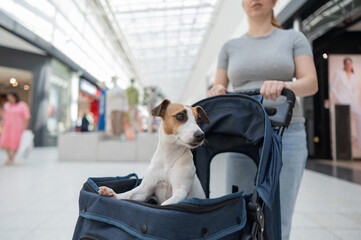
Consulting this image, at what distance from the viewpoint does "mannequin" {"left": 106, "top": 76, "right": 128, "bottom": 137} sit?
608 centimetres

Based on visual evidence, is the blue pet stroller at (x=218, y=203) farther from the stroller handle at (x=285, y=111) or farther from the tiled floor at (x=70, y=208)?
the tiled floor at (x=70, y=208)

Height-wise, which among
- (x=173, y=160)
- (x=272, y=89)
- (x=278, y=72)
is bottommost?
(x=173, y=160)

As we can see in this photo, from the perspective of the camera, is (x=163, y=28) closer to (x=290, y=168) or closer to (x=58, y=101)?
(x=58, y=101)

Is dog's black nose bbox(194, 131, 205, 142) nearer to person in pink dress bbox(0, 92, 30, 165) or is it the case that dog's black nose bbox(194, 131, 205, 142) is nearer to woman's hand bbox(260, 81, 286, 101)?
woman's hand bbox(260, 81, 286, 101)

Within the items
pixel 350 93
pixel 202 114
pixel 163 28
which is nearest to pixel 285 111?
pixel 202 114

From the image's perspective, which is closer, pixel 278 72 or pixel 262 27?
pixel 278 72

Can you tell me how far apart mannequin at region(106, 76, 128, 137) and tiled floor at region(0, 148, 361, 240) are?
269cm

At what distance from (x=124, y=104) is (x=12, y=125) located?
2.45 meters

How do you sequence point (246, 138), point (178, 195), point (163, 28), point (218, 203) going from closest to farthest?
1. point (218, 203)
2. point (178, 195)
3. point (246, 138)
4. point (163, 28)

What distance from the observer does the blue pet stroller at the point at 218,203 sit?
640 millimetres

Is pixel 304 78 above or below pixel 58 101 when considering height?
below

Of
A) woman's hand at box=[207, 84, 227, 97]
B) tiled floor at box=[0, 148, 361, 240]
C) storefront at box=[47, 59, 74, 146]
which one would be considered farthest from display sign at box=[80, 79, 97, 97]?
woman's hand at box=[207, 84, 227, 97]

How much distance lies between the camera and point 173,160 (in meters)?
0.99

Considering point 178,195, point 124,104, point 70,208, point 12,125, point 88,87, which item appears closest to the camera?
point 178,195
